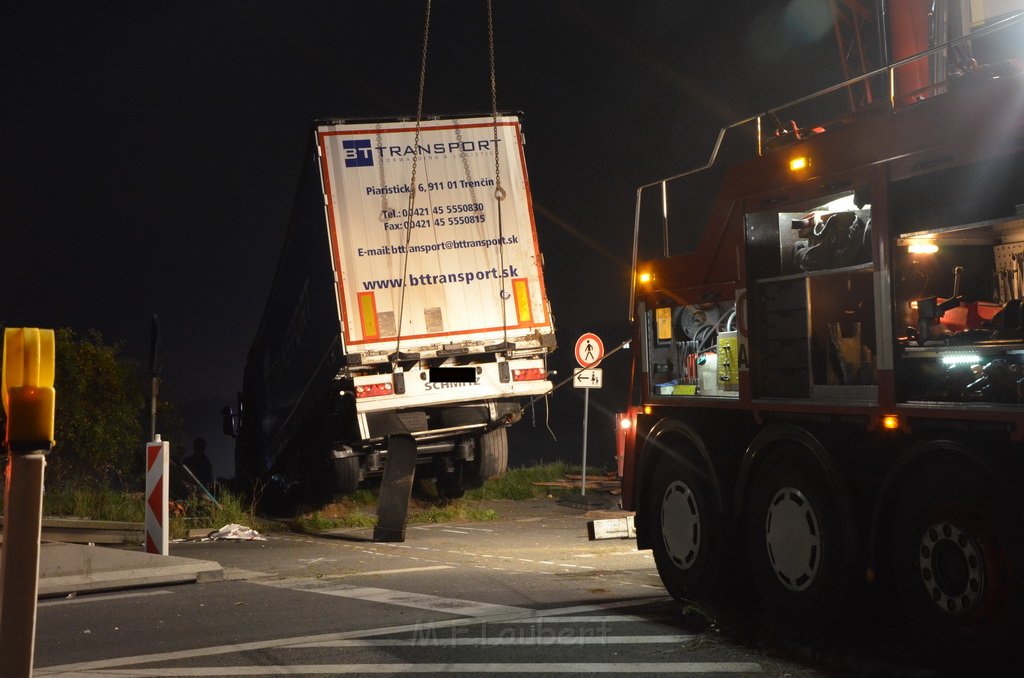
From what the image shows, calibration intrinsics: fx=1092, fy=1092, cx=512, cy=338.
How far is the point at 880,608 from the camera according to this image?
20.1 feet

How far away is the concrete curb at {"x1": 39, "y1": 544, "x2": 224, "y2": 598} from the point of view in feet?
29.2

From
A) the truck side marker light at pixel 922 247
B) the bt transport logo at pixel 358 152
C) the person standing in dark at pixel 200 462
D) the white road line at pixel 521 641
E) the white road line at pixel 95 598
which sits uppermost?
the bt transport logo at pixel 358 152

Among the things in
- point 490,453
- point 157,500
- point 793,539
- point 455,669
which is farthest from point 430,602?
point 490,453

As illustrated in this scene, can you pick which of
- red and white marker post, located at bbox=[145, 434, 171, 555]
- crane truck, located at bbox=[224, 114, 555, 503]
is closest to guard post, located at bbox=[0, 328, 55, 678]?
red and white marker post, located at bbox=[145, 434, 171, 555]

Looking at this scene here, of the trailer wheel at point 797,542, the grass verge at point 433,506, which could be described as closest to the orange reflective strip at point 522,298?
the grass verge at point 433,506

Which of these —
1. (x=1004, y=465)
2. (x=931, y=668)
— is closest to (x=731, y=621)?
(x=931, y=668)

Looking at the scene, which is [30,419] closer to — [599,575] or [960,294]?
[960,294]

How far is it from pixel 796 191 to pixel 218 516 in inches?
411

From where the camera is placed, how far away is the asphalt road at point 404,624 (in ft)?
19.6

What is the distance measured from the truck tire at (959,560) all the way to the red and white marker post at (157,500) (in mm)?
7109

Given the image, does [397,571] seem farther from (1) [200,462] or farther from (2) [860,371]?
(1) [200,462]

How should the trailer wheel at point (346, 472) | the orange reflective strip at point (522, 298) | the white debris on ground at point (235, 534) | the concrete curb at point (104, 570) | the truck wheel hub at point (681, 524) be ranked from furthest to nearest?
the trailer wheel at point (346, 472), the white debris on ground at point (235, 534), the orange reflective strip at point (522, 298), the concrete curb at point (104, 570), the truck wheel hub at point (681, 524)

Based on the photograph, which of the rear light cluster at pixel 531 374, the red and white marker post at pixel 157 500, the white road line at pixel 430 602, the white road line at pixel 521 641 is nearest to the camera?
the white road line at pixel 521 641

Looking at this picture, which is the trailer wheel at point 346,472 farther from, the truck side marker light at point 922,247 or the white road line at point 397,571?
the truck side marker light at point 922,247
